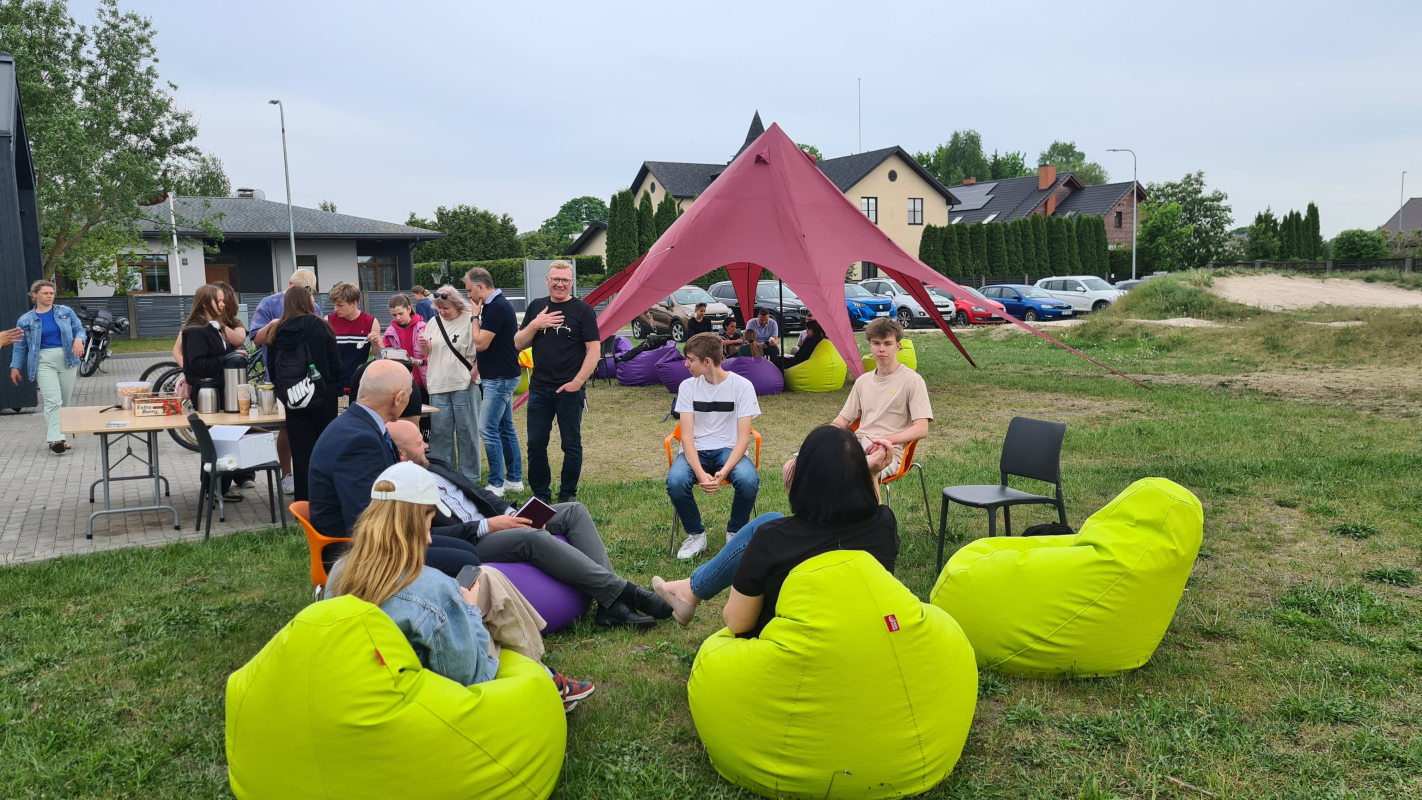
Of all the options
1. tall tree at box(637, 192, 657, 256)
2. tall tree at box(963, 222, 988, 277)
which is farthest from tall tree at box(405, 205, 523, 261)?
tall tree at box(963, 222, 988, 277)

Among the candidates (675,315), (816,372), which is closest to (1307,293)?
(675,315)

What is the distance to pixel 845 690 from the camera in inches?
105

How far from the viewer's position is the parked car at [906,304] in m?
27.6

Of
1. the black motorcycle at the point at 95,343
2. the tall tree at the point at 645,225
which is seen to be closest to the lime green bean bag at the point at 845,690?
the black motorcycle at the point at 95,343

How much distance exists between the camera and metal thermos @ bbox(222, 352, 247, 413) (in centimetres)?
665

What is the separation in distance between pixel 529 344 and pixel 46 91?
67.4ft

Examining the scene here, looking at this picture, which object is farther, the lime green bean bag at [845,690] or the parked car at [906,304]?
the parked car at [906,304]

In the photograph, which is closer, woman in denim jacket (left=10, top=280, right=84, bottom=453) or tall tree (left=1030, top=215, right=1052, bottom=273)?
woman in denim jacket (left=10, top=280, right=84, bottom=453)

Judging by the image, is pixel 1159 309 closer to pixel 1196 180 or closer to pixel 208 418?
pixel 208 418

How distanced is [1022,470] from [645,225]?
121ft

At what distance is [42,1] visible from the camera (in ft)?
70.3

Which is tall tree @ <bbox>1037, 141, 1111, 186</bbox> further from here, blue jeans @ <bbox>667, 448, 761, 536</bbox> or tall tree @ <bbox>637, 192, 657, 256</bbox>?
blue jeans @ <bbox>667, 448, 761, 536</bbox>

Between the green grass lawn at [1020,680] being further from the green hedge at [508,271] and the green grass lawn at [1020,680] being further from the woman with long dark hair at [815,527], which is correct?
the green hedge at [508,271]

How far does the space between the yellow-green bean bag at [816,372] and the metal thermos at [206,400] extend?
7.95m
